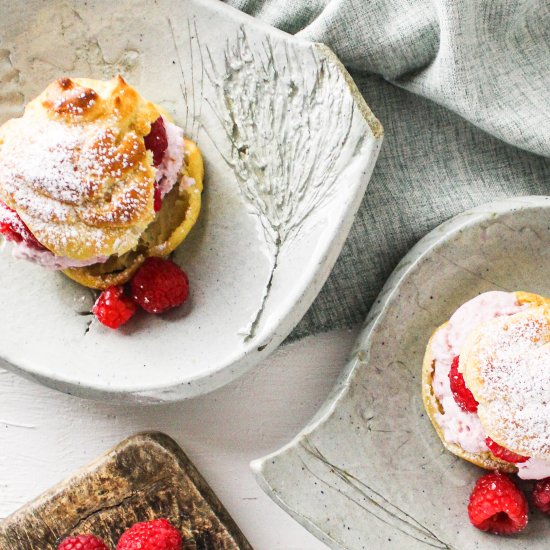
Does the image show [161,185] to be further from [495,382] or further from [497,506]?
[497,506]

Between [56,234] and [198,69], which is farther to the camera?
[198,69]

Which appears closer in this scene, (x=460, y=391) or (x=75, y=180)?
(x=75, y=180)

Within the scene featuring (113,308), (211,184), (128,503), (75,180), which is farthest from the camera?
(128,503)

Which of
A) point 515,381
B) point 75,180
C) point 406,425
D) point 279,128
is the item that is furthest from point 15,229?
point 515,381

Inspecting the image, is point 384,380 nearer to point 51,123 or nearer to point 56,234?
point 56,234

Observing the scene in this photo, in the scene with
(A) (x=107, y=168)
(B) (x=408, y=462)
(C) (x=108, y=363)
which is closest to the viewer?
(A) (x=107, y=168)

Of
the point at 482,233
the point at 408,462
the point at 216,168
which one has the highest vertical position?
the point at 216,168

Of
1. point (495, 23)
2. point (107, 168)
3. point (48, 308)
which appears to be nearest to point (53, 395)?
point (48, 308)
